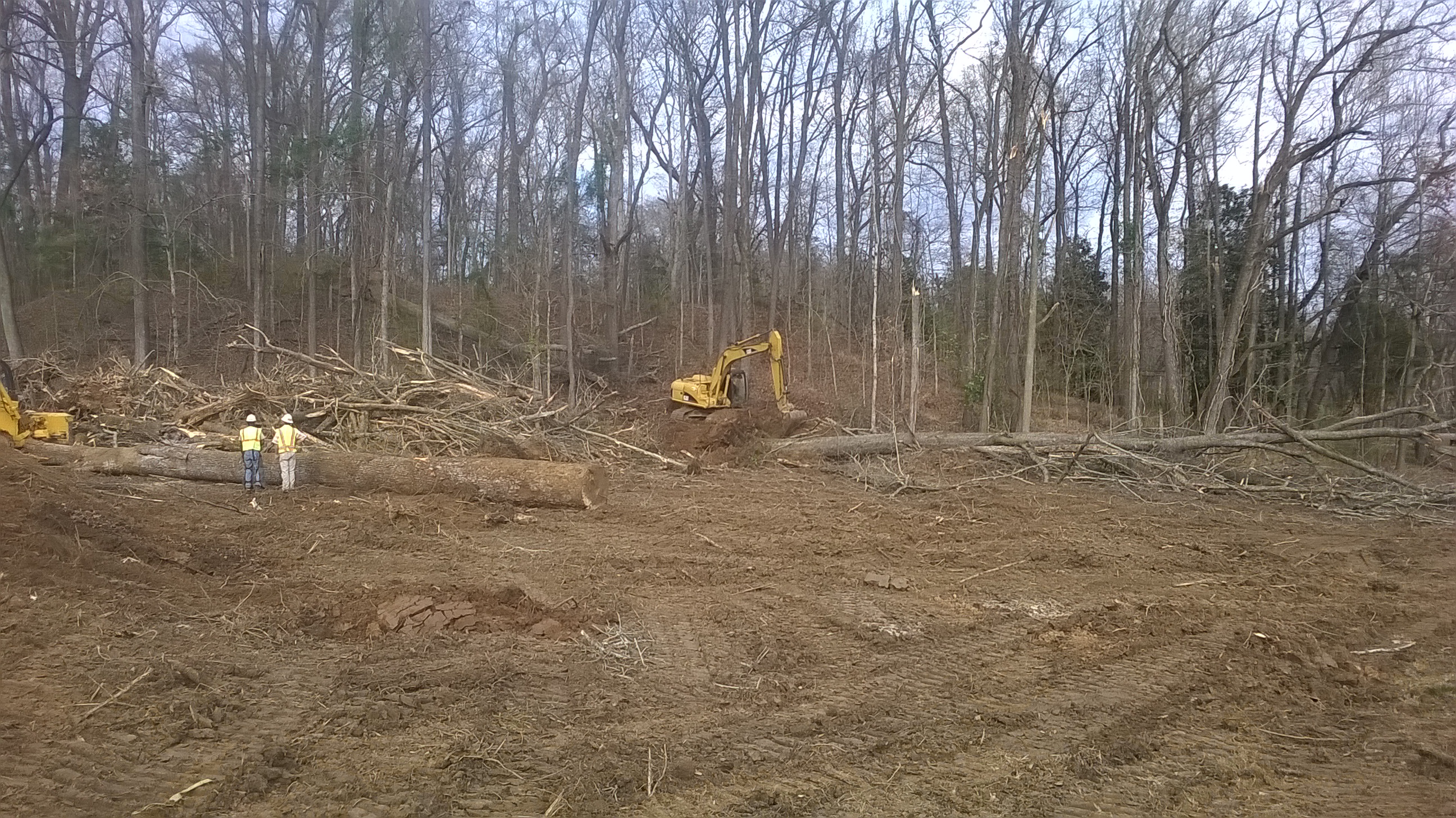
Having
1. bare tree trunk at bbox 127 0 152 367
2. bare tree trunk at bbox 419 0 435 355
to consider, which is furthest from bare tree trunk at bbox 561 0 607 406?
bare tree trunk at bbox 127 0 152 367

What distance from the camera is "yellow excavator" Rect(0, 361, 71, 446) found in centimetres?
1123

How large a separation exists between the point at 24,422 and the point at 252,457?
4033 millimetres

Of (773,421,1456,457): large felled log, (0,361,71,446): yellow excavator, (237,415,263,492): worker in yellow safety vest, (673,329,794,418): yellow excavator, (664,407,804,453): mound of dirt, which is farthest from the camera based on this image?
(673,329,794,418): yellow excavator

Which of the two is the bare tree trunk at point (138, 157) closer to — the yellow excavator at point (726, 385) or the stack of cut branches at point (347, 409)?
the stack of cut branches at point (347, 409)

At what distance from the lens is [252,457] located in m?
10.8

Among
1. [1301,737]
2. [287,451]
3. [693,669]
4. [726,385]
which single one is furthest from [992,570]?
[726,385]

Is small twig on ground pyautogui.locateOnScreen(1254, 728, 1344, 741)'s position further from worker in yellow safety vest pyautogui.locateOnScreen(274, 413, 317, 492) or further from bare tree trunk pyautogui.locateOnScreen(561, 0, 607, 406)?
bare tree trunk pyautogui.locateOnScreen(561, 0, 607, 406)

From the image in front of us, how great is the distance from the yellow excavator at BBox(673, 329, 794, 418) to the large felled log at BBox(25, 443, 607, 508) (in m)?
6.36

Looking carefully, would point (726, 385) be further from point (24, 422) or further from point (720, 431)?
point (24, 422)

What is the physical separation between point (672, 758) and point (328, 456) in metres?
8.90

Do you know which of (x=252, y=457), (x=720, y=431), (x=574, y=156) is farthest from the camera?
(x=574, y=156)

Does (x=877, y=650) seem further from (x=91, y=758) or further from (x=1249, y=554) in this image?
(x=1249, y=554)

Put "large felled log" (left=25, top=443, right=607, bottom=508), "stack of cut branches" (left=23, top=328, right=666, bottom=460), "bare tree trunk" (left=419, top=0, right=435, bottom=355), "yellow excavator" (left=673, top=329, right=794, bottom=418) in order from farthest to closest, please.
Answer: "bare tree trunk" (left=419, top=0, right=435, bottom=355)
"yellow excavator" (left=673, top=329, right=794, bottom=418)
"stack of cut branches" (left=23, top=328, right=666, bottom=460)
"large felled log" (left=25, top=443, right=607, bottom=508)

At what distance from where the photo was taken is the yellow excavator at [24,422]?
1123cm
